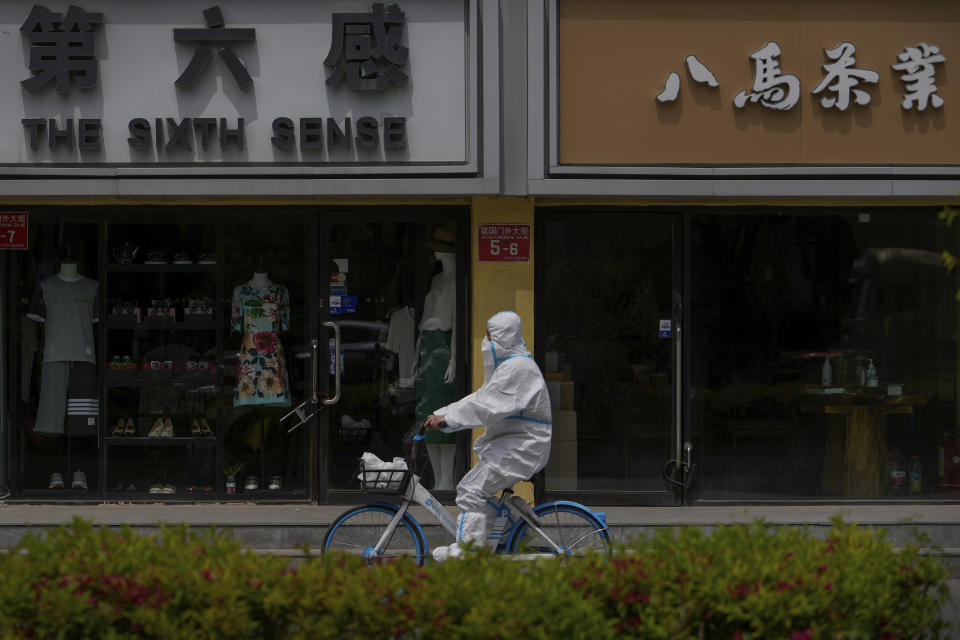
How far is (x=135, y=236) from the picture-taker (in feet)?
34.0

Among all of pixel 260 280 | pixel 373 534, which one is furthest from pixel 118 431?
pixel 373 534

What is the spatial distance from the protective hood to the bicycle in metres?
0.71

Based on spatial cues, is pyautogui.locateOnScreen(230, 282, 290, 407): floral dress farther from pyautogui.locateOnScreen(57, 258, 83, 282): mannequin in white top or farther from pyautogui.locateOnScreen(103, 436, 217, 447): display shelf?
pyautogui.locateOnScreen(57, 258, 83, 282): mannequin in white top

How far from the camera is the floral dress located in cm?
1031

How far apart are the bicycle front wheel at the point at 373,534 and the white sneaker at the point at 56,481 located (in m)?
4.21

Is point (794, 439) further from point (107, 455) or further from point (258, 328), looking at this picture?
point (107, 455)

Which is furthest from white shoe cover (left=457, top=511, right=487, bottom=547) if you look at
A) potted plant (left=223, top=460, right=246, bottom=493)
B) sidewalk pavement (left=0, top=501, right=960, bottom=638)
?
potted plant (left=223, top=460, right=246, bottom=493)

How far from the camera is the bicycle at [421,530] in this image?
7.09 metres

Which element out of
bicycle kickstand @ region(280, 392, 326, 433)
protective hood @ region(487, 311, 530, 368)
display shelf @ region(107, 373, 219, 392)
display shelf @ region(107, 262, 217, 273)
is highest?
display shelf @ region(107, 262, 217, 273)

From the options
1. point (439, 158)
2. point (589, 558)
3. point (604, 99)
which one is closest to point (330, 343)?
point (439, 158)

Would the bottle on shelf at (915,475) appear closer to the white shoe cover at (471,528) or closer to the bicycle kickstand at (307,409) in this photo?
the white shoe cover at (471,528)

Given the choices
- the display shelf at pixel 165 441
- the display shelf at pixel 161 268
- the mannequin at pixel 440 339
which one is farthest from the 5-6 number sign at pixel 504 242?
the display shelf at pixel 165 441

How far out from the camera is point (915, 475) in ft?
34.6

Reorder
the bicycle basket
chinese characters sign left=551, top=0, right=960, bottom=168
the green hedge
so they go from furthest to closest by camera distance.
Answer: chinese characters sign left=551, top=0, right=960, bottom=168 → the bicycle basket → the green hedge
